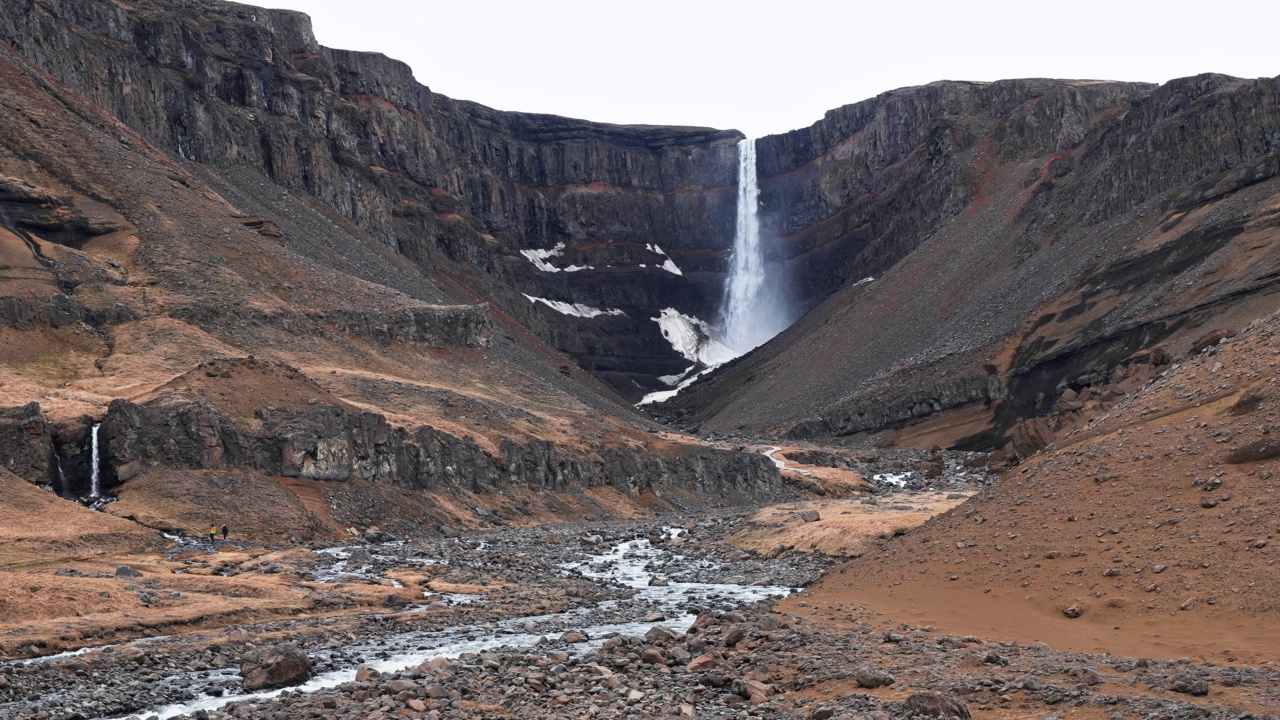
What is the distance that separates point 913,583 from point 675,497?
51408mm

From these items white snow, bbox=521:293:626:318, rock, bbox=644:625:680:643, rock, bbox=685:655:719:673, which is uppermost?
white snow, bbox=521:293:626:318

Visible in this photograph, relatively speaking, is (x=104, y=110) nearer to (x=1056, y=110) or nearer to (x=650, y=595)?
(x=650, y=595)

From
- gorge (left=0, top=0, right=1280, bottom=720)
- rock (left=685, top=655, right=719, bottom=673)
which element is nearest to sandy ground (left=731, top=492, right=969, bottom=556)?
gorge (left=0, top=0, right=1280, bottom=720)

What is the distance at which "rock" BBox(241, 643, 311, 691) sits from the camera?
25344 millimetres

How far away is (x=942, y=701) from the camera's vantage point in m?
18.6

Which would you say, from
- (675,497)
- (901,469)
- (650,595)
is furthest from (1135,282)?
(650,595)

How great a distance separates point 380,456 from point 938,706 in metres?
49.7

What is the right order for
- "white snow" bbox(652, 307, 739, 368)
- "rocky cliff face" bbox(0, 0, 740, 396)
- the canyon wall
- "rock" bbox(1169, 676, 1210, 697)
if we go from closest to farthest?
"rock" bbox(1169, 676, 1210, 697) → the canyon wall → "rocky cliff face" bbox(0, 0, 740, 396) → "white snow" bbox(652, 307, 739, 368)

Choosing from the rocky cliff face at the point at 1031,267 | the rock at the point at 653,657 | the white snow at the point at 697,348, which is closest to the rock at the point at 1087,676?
the rock at the point at 653,657

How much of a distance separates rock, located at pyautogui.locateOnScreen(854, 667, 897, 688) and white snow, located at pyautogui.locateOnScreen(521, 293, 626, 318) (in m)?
167

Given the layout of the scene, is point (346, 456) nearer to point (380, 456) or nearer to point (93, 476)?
point (380, 456)

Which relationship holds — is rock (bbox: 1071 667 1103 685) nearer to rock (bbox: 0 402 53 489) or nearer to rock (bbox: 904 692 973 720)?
rock (bbox: 904 692 973 720)

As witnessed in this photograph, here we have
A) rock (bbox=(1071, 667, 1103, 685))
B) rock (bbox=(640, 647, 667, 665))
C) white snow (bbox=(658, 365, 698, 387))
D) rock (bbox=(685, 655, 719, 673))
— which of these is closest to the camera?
rock (bbox=(1071, 667, 1103, 685))

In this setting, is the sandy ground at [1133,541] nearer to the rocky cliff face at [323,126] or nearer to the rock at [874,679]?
the rock at [874,679]
